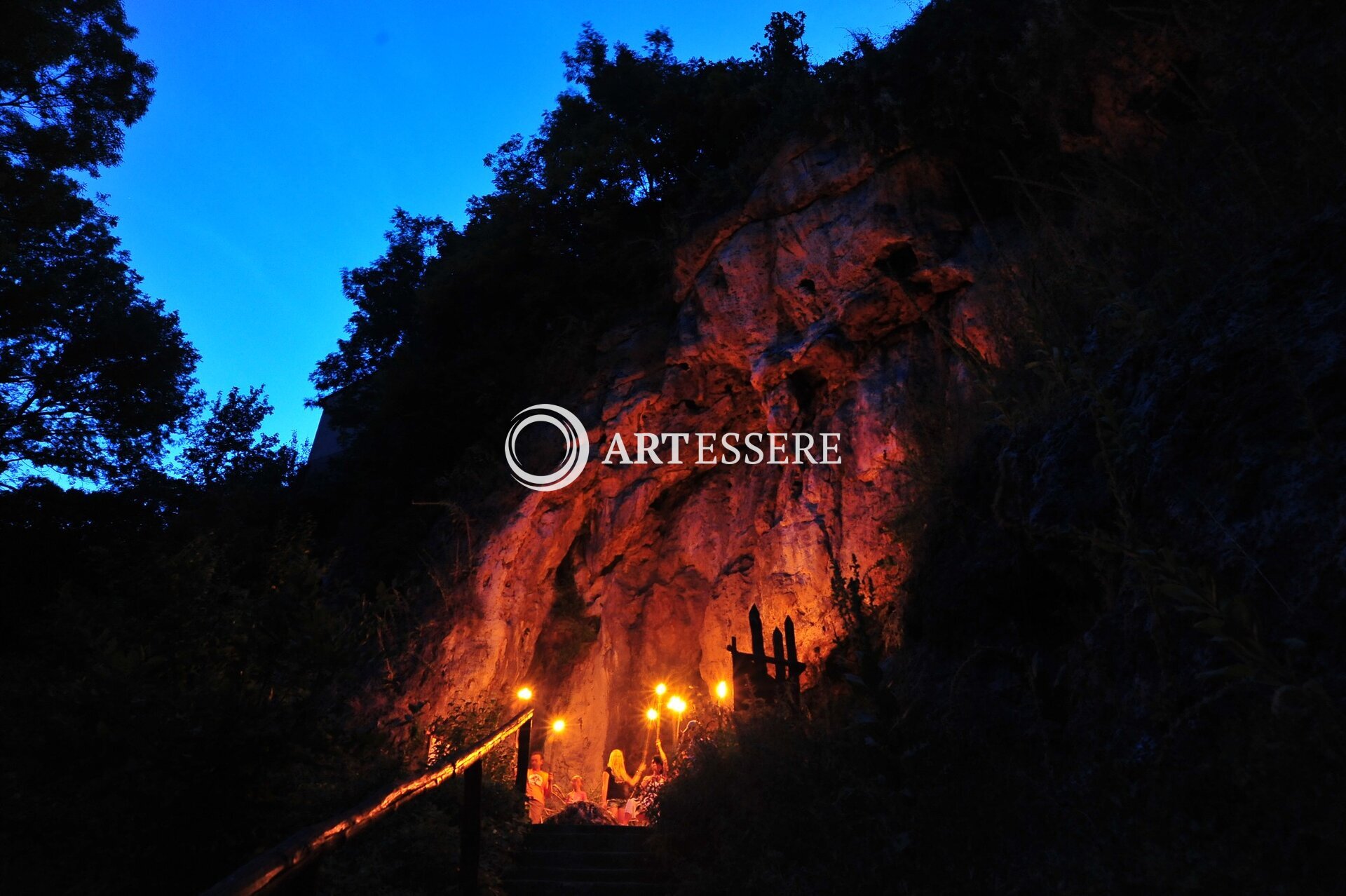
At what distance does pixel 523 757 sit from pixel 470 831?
2.71 metres

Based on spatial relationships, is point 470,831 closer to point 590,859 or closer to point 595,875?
point 595,875

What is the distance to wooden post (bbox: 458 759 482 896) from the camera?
426 centimetres

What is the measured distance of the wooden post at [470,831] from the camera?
4.26m

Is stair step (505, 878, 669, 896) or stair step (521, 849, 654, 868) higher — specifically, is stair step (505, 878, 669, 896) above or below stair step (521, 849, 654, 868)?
below

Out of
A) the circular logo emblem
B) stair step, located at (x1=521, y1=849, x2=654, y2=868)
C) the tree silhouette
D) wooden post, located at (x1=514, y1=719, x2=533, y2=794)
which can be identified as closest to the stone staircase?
stair step, located at (x1=521, y1=849, x2=654, y2=868)

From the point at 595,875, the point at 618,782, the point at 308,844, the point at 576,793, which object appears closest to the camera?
the point at 308,844

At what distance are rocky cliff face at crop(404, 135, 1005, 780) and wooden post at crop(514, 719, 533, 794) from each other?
3590mm

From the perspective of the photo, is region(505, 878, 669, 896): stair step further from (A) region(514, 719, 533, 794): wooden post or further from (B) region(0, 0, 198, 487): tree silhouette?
(B) region(0, 0, 198, 487): tree silhouette

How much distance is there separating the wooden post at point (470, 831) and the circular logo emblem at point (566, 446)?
7.76 m

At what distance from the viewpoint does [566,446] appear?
12430 mm

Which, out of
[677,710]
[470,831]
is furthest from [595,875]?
[677,710]

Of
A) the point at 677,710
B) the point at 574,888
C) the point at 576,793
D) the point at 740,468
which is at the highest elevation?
the point at 740,468

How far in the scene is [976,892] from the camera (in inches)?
93.9

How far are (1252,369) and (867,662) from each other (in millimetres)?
1922
